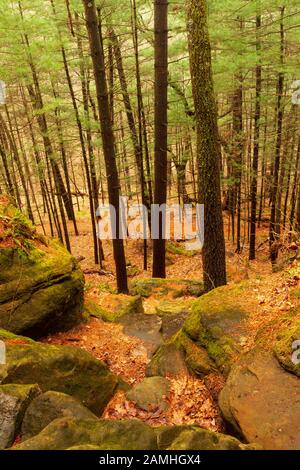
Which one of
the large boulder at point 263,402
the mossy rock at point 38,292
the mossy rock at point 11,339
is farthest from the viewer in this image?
the mossy rock at point 38,292

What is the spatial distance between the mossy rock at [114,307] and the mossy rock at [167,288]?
3.95ft

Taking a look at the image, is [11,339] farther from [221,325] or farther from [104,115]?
[104,115]

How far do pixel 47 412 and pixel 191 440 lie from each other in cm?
156

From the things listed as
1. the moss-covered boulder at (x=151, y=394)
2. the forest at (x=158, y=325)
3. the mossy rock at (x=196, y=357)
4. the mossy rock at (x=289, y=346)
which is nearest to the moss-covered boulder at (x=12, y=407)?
the forest at (x=158, y=325)

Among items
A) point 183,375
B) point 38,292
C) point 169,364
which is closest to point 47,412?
point 183,375

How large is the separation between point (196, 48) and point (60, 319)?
5.82 m

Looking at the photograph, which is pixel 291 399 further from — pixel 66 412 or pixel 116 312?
pixel 116 312

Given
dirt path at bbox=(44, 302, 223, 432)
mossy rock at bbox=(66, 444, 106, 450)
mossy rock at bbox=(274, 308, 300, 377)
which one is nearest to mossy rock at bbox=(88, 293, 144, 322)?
dirt path at bbox=(44, 302, 223, 432)

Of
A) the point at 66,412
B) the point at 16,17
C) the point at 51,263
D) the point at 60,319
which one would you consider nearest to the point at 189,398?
the point at 66,412

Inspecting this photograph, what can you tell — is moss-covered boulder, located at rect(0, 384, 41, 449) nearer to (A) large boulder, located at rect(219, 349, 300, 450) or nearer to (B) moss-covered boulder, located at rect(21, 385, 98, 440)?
(B) moss-covered boulder, located at rect(21, 385, 98, 440)

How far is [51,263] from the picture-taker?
282 inches

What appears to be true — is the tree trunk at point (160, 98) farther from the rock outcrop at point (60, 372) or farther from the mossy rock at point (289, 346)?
the mossy rock at point (289, 346)

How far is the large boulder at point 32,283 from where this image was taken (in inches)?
249

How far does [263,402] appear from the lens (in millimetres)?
3697
